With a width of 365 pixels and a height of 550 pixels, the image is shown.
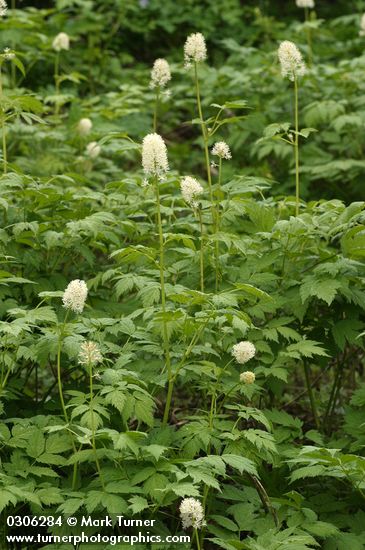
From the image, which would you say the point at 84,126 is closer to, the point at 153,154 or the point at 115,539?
the point at 153,154

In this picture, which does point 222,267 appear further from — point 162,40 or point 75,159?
point 162,40

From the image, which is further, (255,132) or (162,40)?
(162,40)

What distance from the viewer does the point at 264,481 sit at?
3.24 m

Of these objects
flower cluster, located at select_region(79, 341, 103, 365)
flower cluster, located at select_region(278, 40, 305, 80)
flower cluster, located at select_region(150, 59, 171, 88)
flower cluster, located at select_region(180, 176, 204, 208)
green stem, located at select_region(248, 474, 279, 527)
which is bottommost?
green stem, located at select_region(248, 474, 279, 527)

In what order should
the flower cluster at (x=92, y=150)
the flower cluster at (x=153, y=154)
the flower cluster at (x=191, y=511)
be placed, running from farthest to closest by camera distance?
the flower cluster at (x=92, y=150) < the flower cluster at (x=153, y=154) < the flower cluster at (x=191, y=511)

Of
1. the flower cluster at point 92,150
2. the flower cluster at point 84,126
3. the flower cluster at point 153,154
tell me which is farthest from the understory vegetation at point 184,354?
the flower cluster at point 84,126

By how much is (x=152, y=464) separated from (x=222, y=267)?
98cm

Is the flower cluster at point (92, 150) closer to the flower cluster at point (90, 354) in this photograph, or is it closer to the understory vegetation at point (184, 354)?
the understory vegetation at point (184, 354)

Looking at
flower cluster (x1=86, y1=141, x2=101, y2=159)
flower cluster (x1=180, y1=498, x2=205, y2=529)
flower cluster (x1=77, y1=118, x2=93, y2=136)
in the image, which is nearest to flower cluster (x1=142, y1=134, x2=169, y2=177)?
flower cluster (x1=180, y1=498, x2=205, y2=529)

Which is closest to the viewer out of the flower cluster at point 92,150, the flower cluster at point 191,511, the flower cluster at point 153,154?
the flower cluster at point 191,511

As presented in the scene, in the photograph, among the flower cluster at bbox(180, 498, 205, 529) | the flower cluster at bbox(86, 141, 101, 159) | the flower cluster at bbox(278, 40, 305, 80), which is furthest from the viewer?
the flower cluster at bbox(86, 141, 101, 159)

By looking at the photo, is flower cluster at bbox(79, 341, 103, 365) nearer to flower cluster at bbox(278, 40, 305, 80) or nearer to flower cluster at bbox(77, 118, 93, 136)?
flower cluster at bbox(278, 40, 305, 80)

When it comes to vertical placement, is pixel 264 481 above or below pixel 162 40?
below

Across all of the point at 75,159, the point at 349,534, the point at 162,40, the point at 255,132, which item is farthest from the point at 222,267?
the point at 162,40
